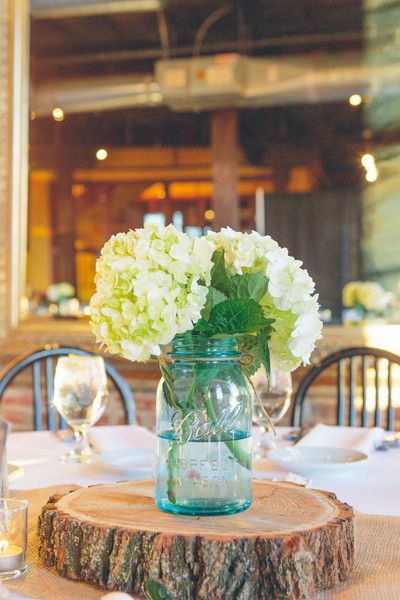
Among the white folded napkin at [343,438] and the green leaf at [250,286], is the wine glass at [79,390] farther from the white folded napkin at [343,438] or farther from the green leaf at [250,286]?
the green leaf at [250,286]

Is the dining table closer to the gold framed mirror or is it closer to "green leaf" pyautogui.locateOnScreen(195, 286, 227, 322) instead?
"green leaf" pyautogui.locateOnScreen(195, 286, 227, 322)

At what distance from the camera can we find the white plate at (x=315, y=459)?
149cm

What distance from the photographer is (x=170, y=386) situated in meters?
1.04

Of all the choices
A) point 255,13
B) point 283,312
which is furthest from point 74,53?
point 283,312

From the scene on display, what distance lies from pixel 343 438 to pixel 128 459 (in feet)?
1.68

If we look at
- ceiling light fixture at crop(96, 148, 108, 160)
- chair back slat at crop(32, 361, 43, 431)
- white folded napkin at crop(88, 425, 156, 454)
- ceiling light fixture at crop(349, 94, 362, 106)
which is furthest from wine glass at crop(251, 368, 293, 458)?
ceiling light fixture at crop(96, 148, 108, 160)

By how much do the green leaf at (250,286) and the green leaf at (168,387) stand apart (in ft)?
0.39

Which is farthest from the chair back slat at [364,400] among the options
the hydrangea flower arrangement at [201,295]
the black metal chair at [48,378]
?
the hydrangea flower arrangement at [201,295]

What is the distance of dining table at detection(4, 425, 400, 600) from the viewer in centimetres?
136

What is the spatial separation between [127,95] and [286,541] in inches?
138

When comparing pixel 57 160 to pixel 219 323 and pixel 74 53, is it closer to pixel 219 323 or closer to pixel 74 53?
pixel 74 53

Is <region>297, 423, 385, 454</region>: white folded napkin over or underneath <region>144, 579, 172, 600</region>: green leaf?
over

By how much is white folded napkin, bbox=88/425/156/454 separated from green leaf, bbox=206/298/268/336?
2.25ft

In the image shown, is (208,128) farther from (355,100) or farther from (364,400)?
(364,400)
